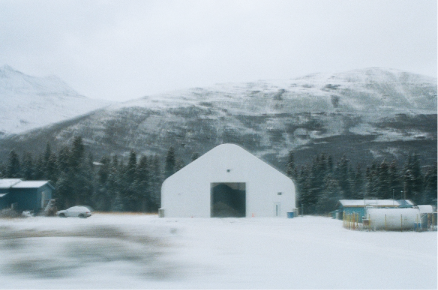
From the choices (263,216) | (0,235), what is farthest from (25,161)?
(0,235)

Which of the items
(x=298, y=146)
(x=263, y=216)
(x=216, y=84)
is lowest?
(x=263, y=216)

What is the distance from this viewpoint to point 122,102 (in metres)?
167

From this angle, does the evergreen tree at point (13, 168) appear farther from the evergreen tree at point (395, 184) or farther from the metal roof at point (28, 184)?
the evergreen tree at point (395, 184)

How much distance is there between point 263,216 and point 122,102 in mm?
141253

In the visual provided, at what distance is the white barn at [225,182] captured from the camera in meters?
35.7

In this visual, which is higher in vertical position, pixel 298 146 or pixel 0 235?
pixel 298 146

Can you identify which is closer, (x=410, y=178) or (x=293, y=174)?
(x=410, y=178)

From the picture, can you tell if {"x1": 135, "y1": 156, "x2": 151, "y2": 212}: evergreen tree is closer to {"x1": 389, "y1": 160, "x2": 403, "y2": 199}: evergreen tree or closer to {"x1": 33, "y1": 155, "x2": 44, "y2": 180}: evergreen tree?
{"x1": 33, "y1": 155, "x2": 44, "y2": 180}: evergreen tree

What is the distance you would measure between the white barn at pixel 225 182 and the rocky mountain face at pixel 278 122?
7077 cm

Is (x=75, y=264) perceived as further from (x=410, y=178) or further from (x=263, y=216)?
(x=410, y=178)

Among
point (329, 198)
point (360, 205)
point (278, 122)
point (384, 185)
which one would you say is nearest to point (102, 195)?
point (329, 198)

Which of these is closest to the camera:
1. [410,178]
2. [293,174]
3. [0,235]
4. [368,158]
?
[0,235]

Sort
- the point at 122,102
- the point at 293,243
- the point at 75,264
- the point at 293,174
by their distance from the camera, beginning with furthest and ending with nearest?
1. the point at 122,102
2. the point at 293,174
3. the point at 293,243
4. the point at 75,264

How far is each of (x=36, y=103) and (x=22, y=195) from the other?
126011 millimetres
